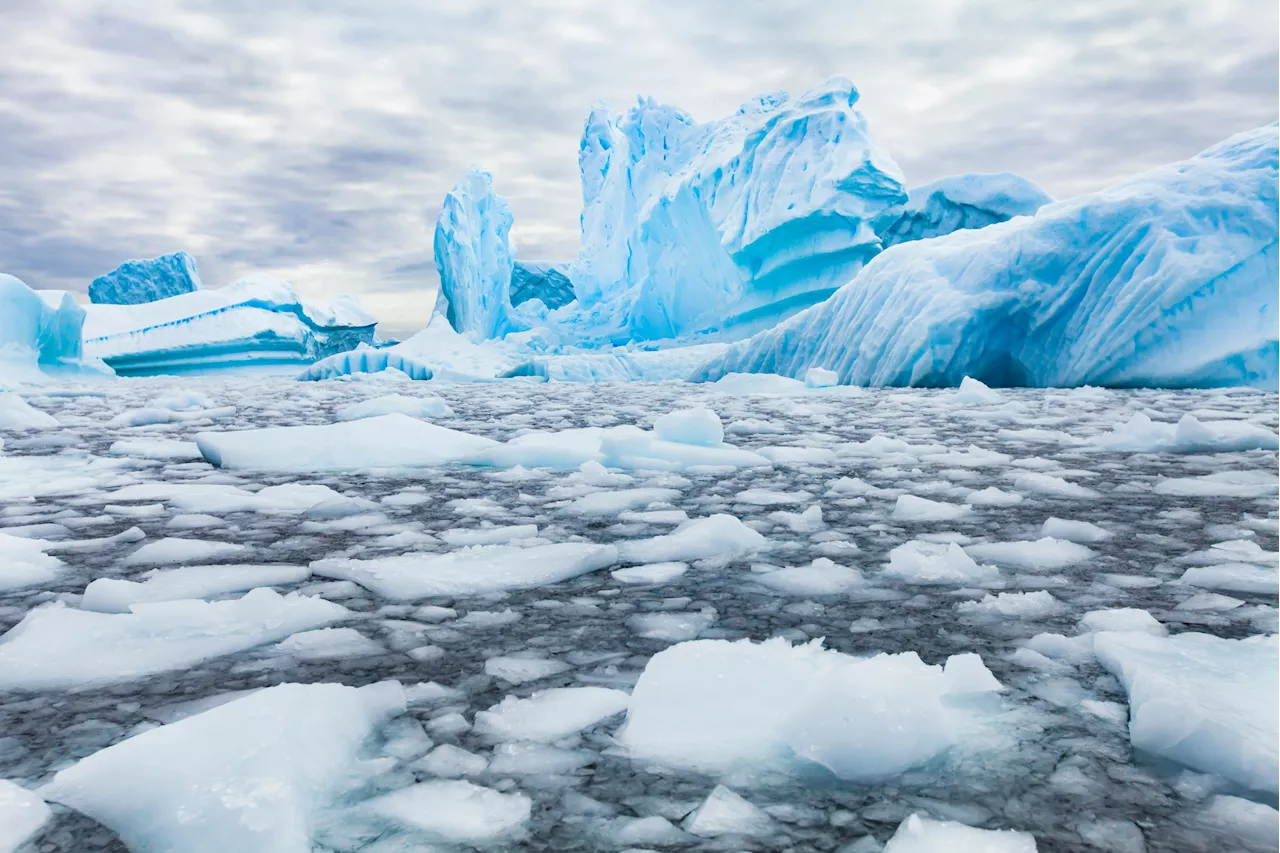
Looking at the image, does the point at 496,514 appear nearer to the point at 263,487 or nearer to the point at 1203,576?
the point at 263,487

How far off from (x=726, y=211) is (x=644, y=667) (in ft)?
64.9

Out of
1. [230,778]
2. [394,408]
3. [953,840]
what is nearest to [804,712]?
[953,840]

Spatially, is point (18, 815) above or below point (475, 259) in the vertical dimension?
below

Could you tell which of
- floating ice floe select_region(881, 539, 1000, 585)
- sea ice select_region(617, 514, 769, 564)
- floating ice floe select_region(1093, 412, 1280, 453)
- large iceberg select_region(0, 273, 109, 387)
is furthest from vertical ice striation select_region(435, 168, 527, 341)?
floating ice floe select_region(881, 539, 1000, 585)

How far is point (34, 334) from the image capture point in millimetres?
16016

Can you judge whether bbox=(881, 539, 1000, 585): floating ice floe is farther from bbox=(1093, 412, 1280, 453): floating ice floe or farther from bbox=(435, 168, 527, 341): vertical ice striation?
bbox=(435, 168, 527, 341): vertical ice striation

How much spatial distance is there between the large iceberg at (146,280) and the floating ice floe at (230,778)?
39.8m

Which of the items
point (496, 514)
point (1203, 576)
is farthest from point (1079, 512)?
point (496, 514)

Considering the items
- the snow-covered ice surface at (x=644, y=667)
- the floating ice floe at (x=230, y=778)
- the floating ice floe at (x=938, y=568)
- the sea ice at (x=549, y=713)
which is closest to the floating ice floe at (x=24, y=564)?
the snow-covered ice surface at (x=644, y=667)

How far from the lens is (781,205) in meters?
18.3

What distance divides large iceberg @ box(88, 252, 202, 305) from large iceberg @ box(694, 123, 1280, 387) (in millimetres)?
33500

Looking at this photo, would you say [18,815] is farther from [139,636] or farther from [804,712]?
[804,712]

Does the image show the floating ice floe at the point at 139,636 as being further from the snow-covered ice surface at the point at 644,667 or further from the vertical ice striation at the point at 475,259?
the vertical ice striation at the point at 475,259

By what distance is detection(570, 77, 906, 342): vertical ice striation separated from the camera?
1825 cm
